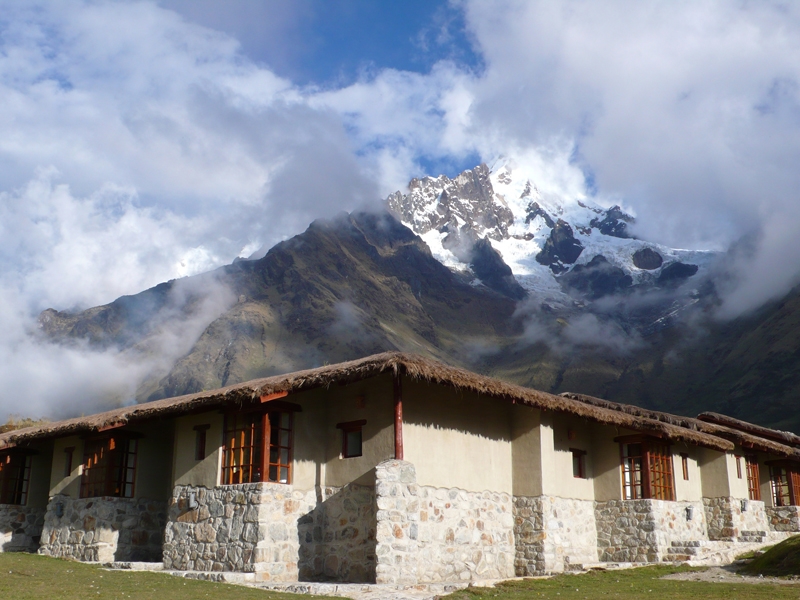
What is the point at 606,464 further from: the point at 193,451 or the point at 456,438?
the point at 193,451

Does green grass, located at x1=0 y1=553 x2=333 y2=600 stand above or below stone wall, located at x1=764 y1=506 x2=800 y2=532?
below

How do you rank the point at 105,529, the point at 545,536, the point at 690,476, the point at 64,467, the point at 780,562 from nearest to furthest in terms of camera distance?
the point at 780,562 < the point at 545,536 < the point at 105,529 < the point at 64,467 < the point at 690,476

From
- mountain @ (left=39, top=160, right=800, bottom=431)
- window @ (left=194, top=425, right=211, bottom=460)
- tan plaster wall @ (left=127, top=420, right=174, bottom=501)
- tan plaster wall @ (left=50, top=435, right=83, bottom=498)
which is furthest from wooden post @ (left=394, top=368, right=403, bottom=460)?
mountain @ (left=39, top=160, right=800, bottom=431)

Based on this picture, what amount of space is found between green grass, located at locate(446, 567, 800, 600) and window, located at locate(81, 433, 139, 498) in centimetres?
1160

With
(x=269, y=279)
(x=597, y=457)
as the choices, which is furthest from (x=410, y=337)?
(x=597, y=457)

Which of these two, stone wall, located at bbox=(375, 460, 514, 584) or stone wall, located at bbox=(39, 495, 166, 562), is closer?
stone wall, located at bbox=(375, 460, 514, 584)

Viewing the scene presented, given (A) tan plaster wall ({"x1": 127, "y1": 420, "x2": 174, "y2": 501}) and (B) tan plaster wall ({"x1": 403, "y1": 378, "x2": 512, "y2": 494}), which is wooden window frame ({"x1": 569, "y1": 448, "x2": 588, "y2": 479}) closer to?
(B) tan plaster wall ({"x1": 403, "y1": 378, "x2": 512, "y2": 494})

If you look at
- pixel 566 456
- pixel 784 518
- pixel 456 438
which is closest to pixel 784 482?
pixel 784 518

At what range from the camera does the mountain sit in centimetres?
11825

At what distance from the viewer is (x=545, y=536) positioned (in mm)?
20875

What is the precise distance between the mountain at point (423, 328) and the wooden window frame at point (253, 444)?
271ft

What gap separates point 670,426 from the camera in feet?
80.9

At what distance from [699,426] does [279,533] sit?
1771cm

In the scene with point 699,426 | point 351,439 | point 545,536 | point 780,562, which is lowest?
point 780,562
